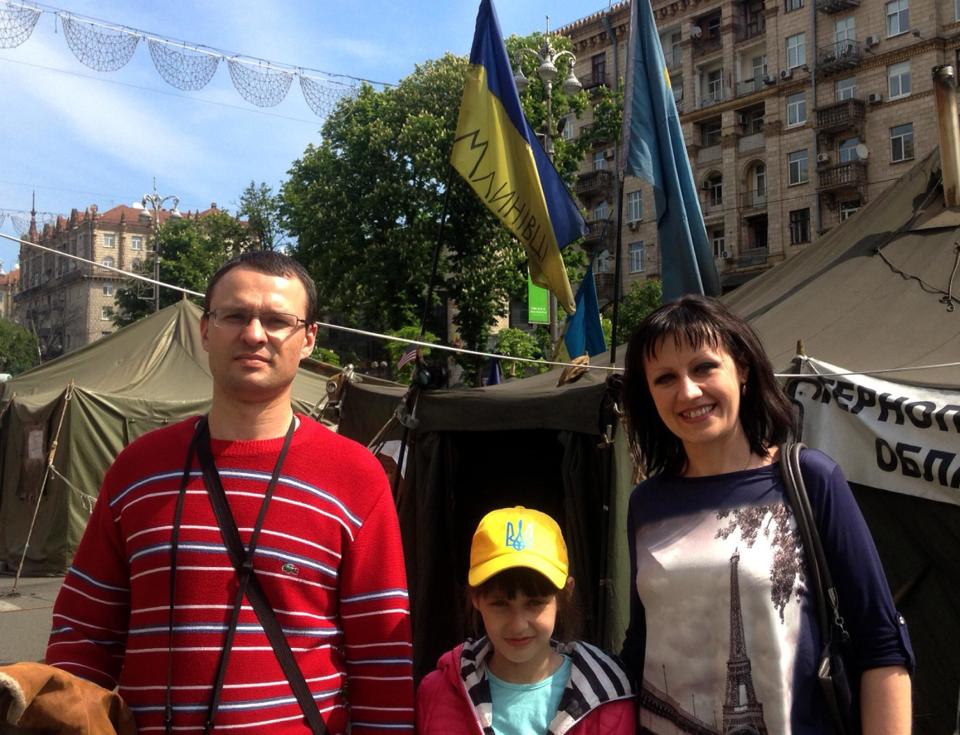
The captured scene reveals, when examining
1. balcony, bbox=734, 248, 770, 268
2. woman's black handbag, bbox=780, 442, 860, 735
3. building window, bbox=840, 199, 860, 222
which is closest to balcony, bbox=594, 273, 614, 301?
balcony, bbox=734, 248, 770, 268

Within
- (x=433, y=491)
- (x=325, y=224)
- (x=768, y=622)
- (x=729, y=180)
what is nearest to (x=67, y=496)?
(x=433, y=491)

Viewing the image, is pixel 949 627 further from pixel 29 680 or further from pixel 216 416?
pixel 29 680

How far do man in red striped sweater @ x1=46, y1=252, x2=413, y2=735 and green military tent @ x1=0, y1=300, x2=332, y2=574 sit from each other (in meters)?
9.74

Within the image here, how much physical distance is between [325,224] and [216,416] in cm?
2762

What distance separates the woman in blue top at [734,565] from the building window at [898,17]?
33662 millimetres

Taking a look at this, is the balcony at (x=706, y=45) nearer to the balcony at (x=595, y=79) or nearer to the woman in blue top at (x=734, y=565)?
the balcony at (x=595, y=79)

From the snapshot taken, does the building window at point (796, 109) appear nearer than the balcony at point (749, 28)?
Yes

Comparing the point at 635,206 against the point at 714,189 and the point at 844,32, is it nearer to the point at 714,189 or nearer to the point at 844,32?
the point at 714,189

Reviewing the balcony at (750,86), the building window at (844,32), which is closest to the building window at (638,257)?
the balcony at (750,86)

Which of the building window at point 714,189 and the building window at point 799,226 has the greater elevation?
the building window at point 714,189

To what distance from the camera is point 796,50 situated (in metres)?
33.8

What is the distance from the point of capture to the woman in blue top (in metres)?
1.81

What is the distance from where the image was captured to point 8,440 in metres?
12.8

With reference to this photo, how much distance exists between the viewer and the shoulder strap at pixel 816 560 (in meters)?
1.82
